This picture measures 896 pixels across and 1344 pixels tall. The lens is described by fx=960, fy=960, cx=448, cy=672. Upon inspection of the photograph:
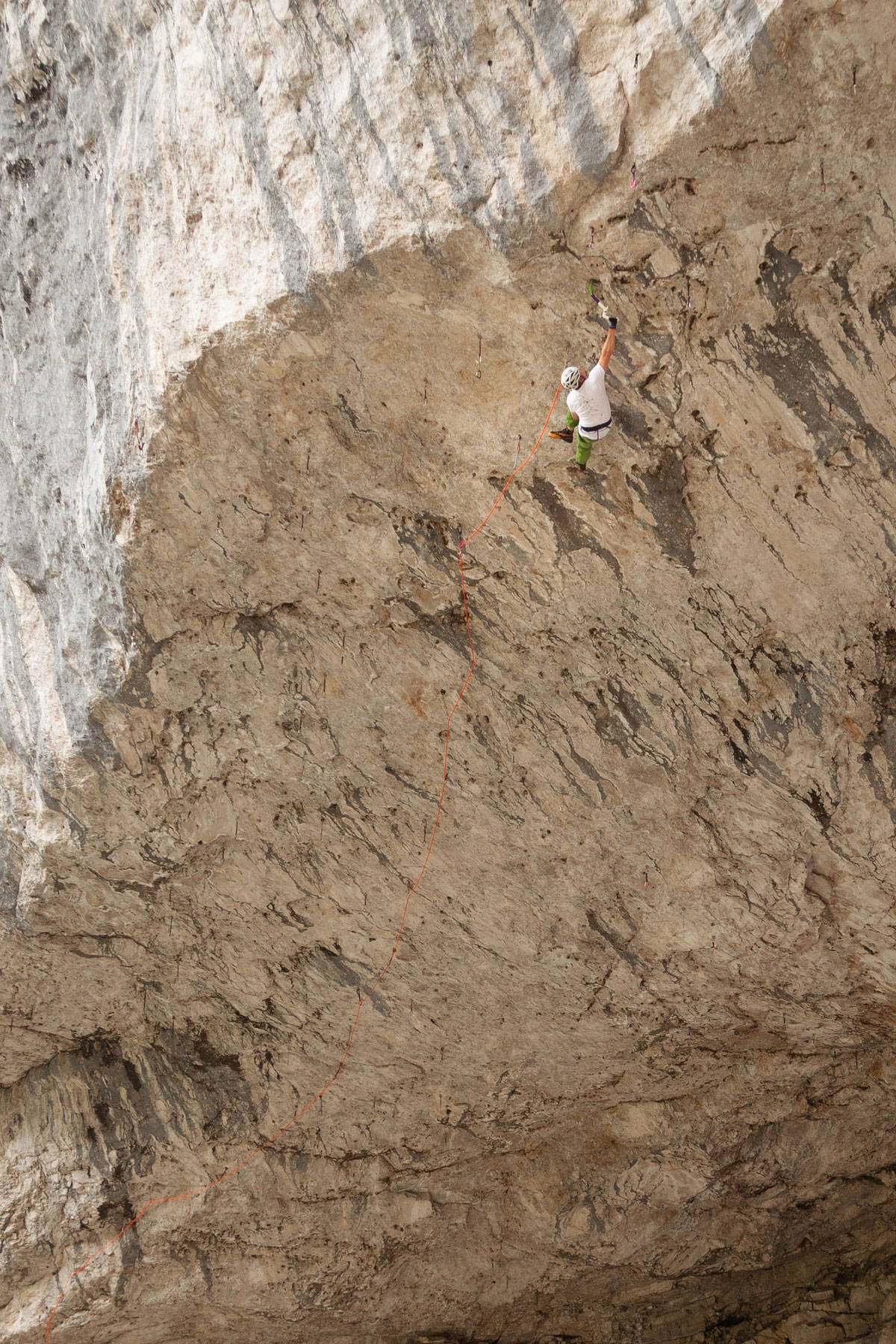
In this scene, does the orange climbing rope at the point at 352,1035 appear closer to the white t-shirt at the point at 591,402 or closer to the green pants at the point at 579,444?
the green pants at the point at 579,444

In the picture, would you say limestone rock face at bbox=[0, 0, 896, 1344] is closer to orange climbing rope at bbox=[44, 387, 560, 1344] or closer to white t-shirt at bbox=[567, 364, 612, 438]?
orange climbing rope at bbox=[44, 387, 560, 1344]

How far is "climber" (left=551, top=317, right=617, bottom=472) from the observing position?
9.37ft

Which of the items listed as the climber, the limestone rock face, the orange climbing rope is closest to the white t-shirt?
the climber

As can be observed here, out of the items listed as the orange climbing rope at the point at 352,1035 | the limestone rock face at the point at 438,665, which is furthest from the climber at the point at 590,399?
the orange climbing rope at the point at 352,1035

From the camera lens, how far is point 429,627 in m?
3.81

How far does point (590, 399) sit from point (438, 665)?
4.48 ft

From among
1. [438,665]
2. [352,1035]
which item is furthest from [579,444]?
[352,1035]

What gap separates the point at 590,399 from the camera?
2.89 meters

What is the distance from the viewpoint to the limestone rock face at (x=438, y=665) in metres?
2.71

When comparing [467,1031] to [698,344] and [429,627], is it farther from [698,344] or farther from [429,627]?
[698,344]

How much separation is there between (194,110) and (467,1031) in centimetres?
435

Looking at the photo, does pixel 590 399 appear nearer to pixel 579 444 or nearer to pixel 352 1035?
pixel 579 444

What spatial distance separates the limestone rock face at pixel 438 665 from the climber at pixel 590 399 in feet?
0.40

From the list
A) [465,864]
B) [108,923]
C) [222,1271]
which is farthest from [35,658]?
[222,1271]
